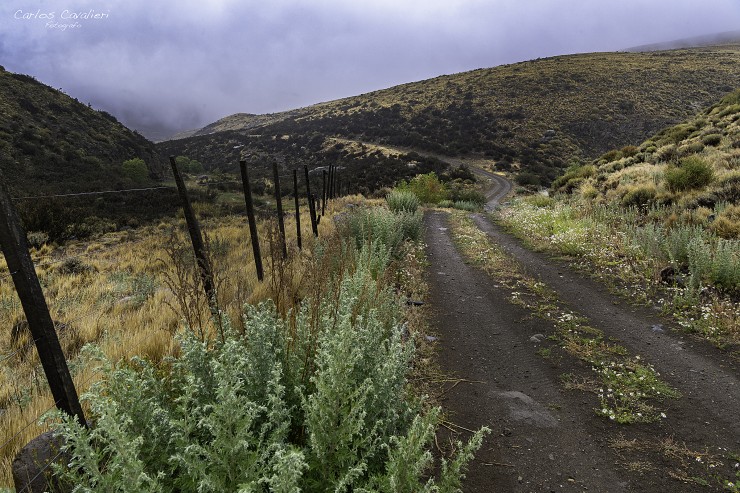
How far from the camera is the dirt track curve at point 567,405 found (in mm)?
3301

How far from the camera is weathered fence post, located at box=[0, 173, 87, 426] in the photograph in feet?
7.73

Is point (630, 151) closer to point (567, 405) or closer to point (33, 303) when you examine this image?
point (567, 405)

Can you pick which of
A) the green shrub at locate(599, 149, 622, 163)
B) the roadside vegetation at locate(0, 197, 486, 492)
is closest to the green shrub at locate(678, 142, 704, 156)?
the green shrub at locate(599, 149, 622, 163)

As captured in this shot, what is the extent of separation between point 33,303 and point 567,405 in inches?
191

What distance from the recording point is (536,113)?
2363 inches

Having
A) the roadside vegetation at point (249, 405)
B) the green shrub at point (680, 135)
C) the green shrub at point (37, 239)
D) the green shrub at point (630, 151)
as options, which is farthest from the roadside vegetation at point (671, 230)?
the green shrub at point (37, 239)

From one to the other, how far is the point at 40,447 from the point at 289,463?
6.52 ft

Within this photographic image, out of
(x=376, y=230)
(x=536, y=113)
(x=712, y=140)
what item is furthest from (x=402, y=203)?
(x=536, y=113)

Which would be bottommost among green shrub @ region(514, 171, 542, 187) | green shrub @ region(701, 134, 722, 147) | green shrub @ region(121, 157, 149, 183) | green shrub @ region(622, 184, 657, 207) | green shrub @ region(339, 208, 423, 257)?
green shrub @ region(514, 171, 542, 187)

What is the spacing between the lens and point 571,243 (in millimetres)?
10492

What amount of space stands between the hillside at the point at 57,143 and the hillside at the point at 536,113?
21.9 m

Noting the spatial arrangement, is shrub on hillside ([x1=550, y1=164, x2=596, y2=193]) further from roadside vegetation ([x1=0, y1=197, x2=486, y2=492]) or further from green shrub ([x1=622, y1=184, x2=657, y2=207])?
roadside vegetation ([x1=0, y1=197, x2=486, y2=492])

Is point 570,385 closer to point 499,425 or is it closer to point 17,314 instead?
point 499,425

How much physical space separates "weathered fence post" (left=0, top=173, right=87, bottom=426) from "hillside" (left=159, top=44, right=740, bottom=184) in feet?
147
